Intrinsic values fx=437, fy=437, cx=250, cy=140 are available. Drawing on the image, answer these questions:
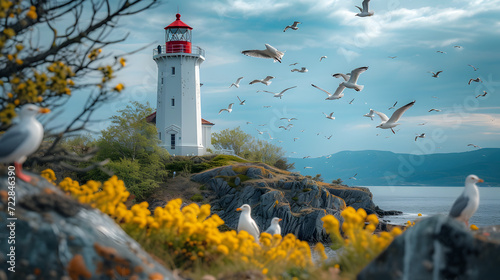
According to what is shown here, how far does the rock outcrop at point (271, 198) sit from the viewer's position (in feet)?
128

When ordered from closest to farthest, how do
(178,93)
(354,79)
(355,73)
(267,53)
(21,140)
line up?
(21,140)
(355,73)
(354,79)
(267,53)
(178,93)

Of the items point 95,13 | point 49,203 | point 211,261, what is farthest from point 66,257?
point 95,13

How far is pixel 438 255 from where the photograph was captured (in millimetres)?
5309

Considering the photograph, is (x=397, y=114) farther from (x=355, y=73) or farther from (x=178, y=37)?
(x=178, y=37)

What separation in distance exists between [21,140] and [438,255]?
18.0ft

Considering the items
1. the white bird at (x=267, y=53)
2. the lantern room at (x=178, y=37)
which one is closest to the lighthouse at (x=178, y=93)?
the lantern room at (x=178, y=37)

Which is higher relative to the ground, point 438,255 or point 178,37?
Result: point 178,37

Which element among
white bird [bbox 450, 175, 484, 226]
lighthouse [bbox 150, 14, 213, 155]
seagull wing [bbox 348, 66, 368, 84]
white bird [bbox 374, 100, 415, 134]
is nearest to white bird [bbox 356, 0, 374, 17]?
seagull wing [bbox 348, 66, 368, 84]

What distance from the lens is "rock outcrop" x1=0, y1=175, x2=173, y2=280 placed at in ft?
16.4

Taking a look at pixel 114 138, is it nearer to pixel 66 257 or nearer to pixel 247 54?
pixel 247 54

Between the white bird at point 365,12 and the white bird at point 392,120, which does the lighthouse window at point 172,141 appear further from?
the white bird at point 392,120

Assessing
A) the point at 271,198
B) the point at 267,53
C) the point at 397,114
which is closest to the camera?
the point at 397,114

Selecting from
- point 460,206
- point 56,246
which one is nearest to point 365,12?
point 460,206

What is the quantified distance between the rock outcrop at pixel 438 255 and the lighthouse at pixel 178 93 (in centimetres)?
5156
